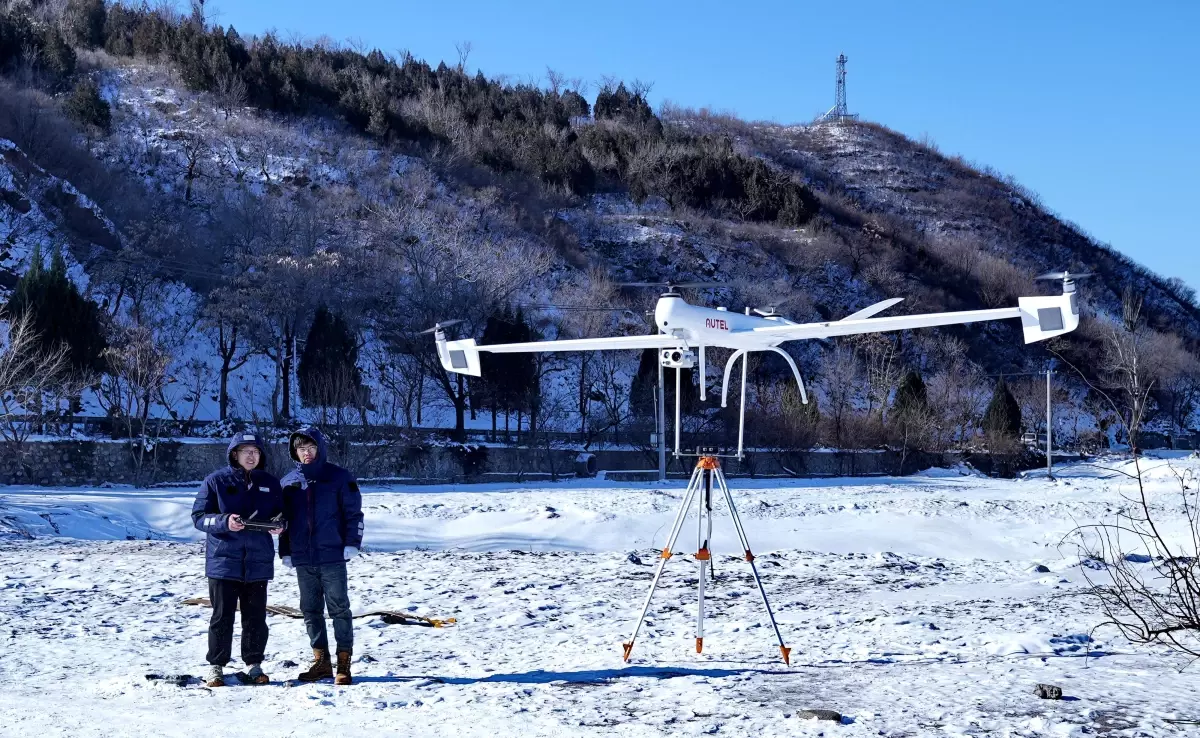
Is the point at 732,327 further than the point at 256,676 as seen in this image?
Yes

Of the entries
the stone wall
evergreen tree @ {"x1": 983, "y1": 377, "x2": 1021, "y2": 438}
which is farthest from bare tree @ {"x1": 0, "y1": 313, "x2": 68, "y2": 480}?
evergreen tree @ {"x1": 983, "y1": 377, "x2": 1021, "y2": 438}

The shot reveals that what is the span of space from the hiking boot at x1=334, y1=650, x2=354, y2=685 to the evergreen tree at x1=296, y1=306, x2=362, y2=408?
30199 mm

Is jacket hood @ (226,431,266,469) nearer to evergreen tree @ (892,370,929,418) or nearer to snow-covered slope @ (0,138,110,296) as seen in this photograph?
snow-covered slope @ (0,138,110,296)

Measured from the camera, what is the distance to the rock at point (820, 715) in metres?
5.62

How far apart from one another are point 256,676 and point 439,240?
4951cm

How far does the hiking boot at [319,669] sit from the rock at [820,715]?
3108 millimetres

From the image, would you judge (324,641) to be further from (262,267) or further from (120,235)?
(120,235)

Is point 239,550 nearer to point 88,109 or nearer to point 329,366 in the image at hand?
point 329,366

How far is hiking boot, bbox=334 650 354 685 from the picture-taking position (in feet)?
22.2

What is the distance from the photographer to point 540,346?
977 cm

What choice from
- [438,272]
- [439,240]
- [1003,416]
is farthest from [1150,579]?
[439,240]

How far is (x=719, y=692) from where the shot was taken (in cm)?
643

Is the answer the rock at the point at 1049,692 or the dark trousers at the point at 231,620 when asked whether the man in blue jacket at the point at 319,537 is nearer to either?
the dark trousers at the point at 231,620

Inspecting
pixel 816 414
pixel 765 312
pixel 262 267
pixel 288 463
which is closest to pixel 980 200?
pixel 816 414
